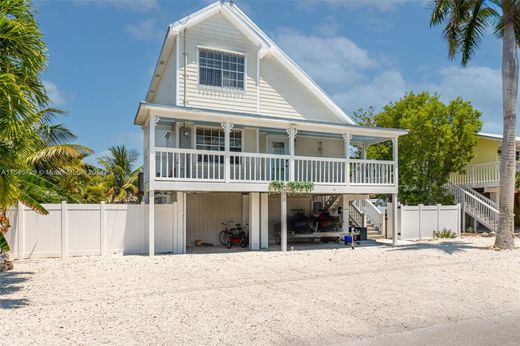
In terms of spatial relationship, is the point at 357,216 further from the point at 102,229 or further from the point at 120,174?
the point at 120,174

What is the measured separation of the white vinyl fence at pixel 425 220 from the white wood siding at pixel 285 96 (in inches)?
230

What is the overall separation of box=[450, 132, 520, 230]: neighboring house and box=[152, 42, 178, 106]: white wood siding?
16950mm

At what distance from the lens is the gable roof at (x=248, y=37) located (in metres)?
17.0

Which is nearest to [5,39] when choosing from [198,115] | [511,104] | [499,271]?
[198,115]

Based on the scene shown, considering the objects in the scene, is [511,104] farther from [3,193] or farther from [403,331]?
[3,193]

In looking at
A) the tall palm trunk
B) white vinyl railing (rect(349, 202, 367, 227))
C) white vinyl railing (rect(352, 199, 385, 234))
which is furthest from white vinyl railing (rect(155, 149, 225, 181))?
the tall palm trunk

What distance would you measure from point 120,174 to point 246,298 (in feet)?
87.2

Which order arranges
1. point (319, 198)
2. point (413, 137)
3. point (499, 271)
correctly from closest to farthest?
point (499, 271), point (319, 198), point (413, 137)

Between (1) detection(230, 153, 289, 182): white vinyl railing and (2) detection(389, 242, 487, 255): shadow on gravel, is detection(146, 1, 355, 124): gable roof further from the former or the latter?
(2) detection(389, 242, 487, 255): shadow on gravel

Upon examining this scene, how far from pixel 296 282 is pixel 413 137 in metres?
16.0

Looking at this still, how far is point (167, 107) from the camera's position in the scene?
14203 millimetres

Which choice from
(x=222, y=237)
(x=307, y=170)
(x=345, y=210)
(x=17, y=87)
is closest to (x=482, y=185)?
(x=345, y=210)

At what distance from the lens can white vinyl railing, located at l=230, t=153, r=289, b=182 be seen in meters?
15.9

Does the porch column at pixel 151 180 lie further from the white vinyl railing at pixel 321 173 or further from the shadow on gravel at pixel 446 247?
the shadow on gravel at pixel 446 247
